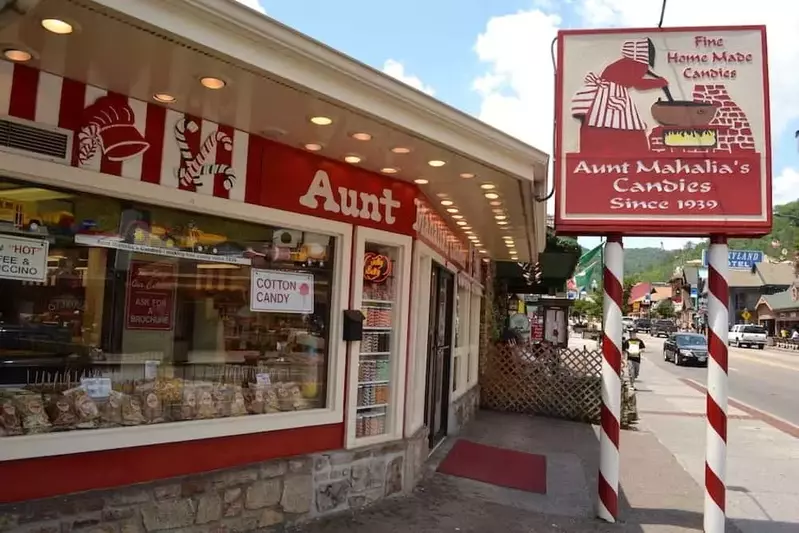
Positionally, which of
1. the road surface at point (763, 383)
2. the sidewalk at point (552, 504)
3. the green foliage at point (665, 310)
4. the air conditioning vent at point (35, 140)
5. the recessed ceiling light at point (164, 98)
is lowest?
the sidewalk at point (552, 504)

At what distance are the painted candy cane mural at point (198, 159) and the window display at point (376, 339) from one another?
1646 mm

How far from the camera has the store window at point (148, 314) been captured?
3.94 meters

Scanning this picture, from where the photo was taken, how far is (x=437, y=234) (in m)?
7.65

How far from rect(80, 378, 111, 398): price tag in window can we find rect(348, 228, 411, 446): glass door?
2084 millimetres

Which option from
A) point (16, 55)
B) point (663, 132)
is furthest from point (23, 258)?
point (663, 132)

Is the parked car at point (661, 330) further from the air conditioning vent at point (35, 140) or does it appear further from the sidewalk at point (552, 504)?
the air conditioning vent at point (35, 140)

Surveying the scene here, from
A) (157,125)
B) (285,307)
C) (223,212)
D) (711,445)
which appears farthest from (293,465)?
(711,445)

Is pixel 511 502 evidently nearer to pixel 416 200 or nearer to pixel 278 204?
pixel 416 200

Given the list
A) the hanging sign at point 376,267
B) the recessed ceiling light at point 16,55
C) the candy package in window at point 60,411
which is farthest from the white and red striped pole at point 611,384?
the recessed ceiling light at point 16,55

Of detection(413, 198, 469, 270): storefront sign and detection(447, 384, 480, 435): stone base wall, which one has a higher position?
detection(413, 198, 469, 270): storefront sign

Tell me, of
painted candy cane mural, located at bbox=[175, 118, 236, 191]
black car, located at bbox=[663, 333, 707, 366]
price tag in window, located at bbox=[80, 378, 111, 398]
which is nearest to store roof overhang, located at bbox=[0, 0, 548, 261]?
painted candy cane mural, located at bbox=[175, 118, 236, 191]

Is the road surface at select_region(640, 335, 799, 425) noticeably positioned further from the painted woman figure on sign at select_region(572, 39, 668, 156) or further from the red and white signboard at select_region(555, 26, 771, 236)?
the painted woman figure on sign at select_region(572, 39, 668, 156)

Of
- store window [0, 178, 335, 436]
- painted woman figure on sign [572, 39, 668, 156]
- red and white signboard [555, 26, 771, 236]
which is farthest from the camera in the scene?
painted woman figure on sign [572, 39, 668, 156]

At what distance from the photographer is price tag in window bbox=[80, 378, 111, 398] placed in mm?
4227
